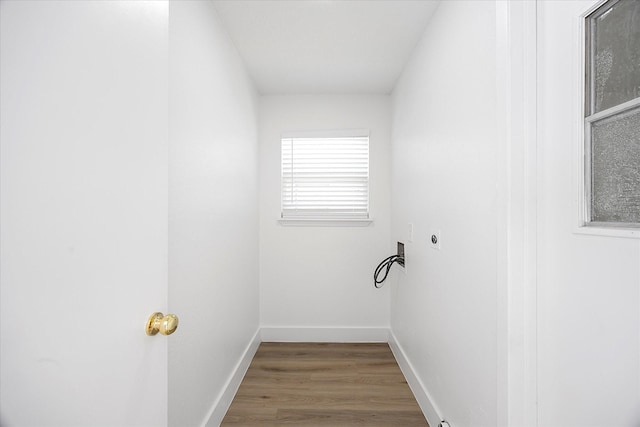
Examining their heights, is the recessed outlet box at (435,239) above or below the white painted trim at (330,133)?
below

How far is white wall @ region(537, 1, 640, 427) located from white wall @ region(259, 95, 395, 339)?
1888 millimetres

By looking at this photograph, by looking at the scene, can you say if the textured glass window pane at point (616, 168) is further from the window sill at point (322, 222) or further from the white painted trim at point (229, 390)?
the window sill at point (322, 222)

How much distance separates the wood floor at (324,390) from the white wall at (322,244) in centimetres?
33

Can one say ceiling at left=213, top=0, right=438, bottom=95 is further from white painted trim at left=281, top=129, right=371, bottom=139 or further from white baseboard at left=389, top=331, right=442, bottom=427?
white baseboard at left=389, top=331, right=442, bottom=427

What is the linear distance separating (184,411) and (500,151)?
166 cm

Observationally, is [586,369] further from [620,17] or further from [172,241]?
[172,241]

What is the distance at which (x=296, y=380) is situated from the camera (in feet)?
7.21

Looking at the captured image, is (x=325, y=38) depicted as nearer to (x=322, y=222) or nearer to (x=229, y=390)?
(x=322, y=222)

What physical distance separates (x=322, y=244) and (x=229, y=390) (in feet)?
4.61

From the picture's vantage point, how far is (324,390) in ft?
6.79

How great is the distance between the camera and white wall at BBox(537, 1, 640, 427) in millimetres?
739

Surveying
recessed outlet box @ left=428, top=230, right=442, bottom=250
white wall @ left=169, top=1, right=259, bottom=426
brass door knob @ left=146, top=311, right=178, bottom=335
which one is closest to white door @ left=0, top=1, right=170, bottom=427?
brass door knob @ left=146, top=311, right=178, bottom=335

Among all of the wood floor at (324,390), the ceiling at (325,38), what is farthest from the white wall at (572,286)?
the wood floor at (324,390)

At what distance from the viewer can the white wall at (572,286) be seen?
739mm
